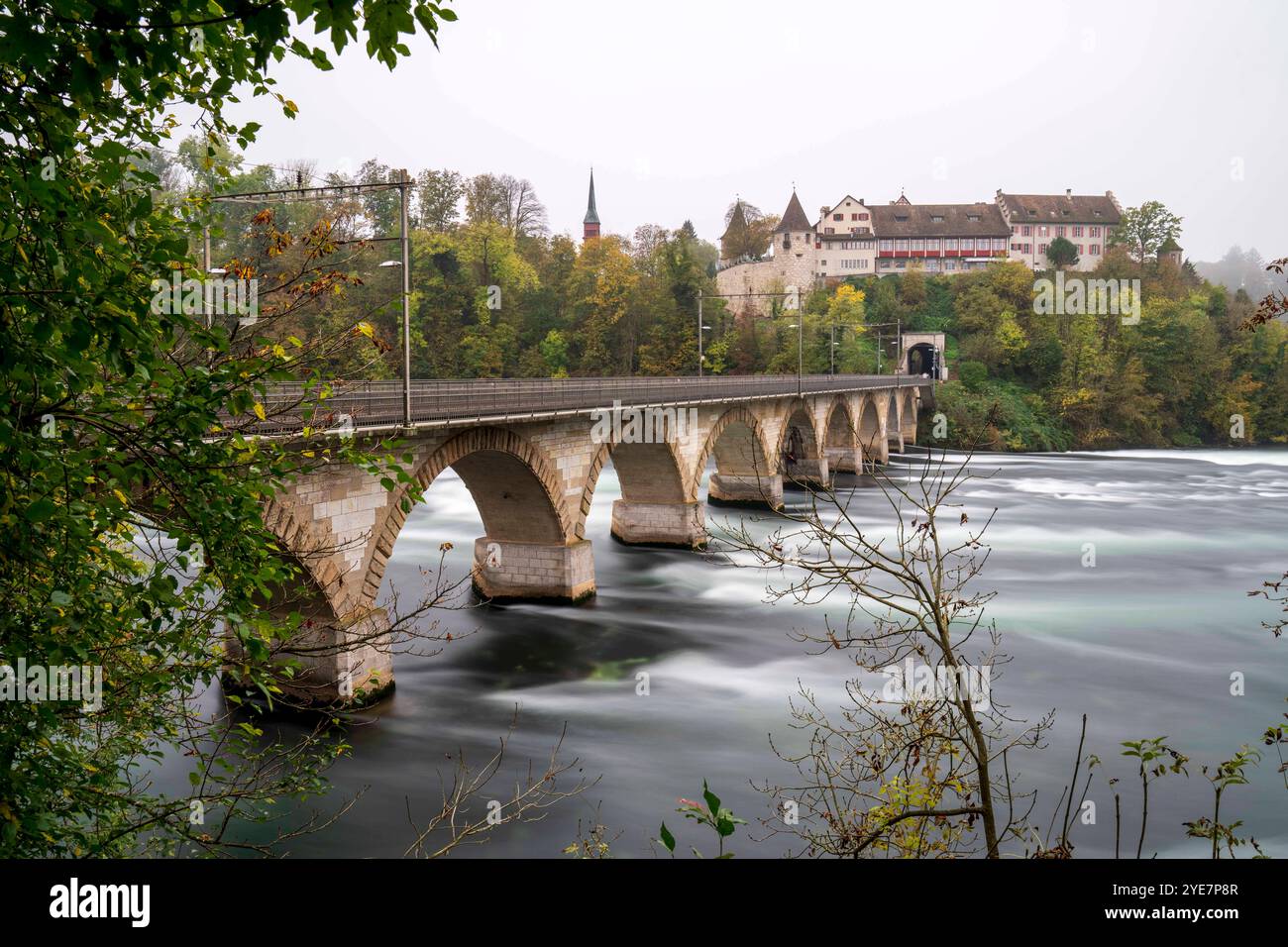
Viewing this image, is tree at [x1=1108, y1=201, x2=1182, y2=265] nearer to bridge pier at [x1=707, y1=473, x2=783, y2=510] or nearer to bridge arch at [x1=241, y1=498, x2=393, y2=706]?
bridge pier at [x1=707, y1=473, x2=783, y2=510]

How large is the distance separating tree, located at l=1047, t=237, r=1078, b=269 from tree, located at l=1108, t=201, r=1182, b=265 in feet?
23.5

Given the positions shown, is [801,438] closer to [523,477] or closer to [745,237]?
[523,477]

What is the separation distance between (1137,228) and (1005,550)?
98.7m

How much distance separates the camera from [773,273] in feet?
375

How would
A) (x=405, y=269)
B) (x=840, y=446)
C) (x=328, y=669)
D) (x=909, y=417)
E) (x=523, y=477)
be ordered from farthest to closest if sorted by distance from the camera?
(x=909, y=417) < (x=840, y=446) < (x=523, y=477) < (x=328, y=669) < (x=405, y=269)

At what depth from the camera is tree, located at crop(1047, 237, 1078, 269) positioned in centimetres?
11831

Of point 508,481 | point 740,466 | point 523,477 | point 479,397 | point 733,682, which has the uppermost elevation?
point 479,397

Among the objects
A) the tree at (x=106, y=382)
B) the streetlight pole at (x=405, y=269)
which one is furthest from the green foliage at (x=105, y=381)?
the streetlight pole at (x=405, y=269)

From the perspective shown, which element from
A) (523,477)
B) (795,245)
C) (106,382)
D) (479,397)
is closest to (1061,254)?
(795,245)

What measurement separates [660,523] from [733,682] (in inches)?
587

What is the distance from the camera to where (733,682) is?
2338 cm

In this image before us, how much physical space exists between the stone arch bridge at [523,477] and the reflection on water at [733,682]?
143 cm

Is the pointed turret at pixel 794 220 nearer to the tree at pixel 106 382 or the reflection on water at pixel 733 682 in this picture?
the reflection on water at pixel 733 682
